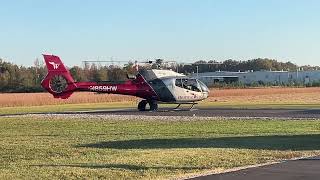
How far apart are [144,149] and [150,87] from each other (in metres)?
26.8

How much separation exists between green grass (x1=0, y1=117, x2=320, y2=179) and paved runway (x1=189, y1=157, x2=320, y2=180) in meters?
0.78

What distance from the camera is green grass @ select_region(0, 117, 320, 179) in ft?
41.4

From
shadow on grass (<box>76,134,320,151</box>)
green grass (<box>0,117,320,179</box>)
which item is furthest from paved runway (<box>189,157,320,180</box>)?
shadow on grass (<box>76,134,320,151</box>)

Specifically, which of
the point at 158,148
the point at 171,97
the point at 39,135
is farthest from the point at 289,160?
the point at 171,97

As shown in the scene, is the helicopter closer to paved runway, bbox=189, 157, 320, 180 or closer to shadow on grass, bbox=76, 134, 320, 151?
shadow on grass, bbox=76, 134, 320, 151

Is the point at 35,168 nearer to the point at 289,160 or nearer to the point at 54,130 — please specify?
the point at 289,160

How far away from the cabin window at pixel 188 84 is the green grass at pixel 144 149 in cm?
1771

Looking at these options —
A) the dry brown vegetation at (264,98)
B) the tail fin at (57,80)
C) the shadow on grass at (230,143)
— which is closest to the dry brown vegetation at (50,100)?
the dry brown vegetation at (264,98)

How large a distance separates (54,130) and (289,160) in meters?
13.5

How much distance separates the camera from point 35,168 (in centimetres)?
1294

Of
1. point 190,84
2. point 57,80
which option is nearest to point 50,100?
point 57,80

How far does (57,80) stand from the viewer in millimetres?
44562

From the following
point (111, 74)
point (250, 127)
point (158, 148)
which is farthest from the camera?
point (111, 74)

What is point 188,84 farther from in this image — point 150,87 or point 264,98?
point 264,98
